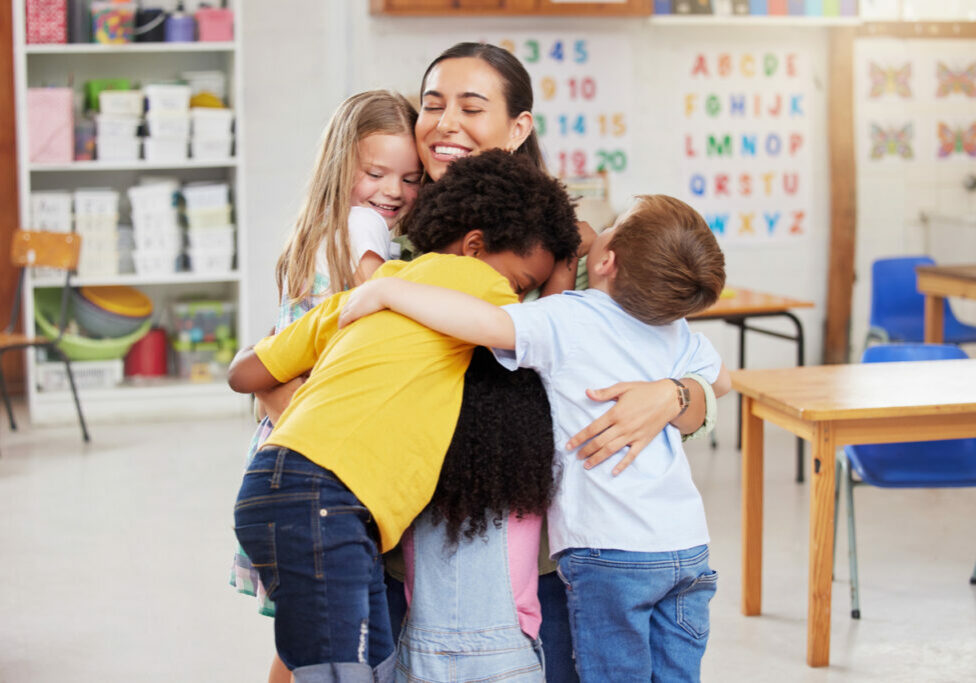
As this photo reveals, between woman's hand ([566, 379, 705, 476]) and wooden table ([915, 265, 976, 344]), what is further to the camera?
wooden table ([915, 265, 976, 344])

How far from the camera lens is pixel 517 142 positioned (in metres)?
1.95

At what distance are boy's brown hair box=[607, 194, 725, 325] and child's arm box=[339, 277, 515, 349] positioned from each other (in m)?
0.22

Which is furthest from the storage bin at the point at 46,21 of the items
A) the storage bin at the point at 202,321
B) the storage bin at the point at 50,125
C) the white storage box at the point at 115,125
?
the storage bin at the point at 202,321

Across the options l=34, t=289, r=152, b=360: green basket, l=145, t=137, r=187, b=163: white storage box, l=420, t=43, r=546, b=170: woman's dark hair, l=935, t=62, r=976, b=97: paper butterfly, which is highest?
l=935, t=62, r=976, b=97: paper butterfly

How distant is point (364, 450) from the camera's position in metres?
1.49

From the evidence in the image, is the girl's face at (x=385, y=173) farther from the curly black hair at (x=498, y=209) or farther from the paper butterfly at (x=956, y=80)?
the paper butterfly at (x=956, y=80)

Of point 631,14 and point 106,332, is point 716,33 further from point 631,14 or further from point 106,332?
point 106,332

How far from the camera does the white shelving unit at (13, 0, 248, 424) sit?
555 cm

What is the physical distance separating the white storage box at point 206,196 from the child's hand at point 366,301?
4.37 m

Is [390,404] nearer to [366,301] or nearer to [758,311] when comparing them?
[366,301]

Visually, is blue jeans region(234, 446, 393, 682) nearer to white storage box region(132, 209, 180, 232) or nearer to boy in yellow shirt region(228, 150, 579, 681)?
boy in yellow shirt region(228, 150, 579, 681)

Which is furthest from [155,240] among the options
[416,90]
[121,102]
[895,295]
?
[895,295]

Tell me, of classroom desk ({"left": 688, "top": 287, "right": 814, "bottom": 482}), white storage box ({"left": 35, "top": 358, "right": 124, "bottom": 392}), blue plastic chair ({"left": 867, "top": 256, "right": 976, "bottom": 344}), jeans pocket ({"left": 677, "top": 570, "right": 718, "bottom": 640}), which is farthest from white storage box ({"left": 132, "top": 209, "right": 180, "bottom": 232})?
jeans pocket ({"left": 677, "top": 570, "right": 718, "bottom": 640})

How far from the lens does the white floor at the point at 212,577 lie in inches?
118
